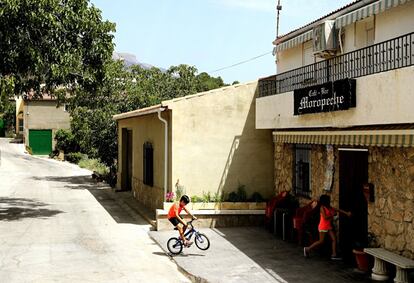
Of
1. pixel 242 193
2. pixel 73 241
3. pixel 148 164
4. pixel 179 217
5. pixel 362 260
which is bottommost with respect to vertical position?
pixel 73 241

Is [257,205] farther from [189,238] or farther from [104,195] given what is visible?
[104,195]

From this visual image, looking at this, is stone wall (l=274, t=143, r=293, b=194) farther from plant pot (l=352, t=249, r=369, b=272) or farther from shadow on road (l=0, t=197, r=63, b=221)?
shadow on road (l=0, t=197, r=63, b=221)

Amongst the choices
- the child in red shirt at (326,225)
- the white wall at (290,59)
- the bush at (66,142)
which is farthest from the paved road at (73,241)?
the bush at (66,142)

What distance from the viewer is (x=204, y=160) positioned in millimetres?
17750

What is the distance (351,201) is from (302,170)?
2669mm

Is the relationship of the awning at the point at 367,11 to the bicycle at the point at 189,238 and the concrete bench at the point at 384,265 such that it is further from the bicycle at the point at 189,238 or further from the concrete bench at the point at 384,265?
the bicycle at the point at 189,238

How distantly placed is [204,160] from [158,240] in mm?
3505

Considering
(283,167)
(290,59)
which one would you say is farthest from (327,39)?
(290,59)

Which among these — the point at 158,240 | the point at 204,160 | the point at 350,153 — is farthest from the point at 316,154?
the point at 158,240

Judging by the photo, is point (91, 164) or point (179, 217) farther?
point (91, 164)

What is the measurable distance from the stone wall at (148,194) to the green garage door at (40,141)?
36800mm

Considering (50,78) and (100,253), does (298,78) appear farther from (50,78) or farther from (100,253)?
(50,78)

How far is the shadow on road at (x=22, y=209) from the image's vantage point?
787 inches

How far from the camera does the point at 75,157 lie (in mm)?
51250
